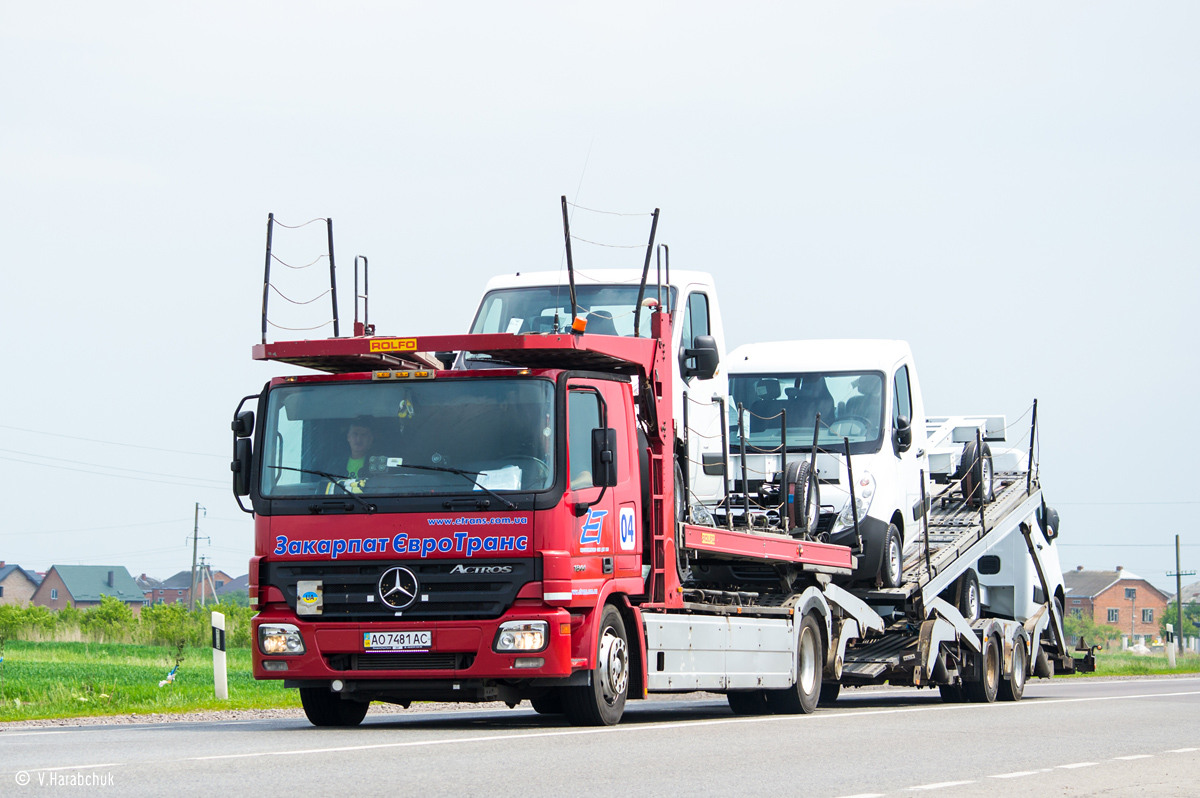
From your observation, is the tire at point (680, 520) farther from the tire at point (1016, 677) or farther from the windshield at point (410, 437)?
the tire at point (1016, 677)

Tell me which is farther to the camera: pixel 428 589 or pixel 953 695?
pixel 953 695

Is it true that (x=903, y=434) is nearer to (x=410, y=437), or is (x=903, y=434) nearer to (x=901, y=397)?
(x=901, y=397)

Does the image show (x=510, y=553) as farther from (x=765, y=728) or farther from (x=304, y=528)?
(x=765, y=728)

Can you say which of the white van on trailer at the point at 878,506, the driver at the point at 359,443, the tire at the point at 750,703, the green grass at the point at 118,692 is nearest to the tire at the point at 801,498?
the white van on trailer at the point at 878,506

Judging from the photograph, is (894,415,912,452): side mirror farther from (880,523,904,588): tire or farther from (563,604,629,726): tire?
(563,604,629,726): tire

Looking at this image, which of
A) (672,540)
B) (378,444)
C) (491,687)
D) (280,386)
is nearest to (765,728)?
(672,540)

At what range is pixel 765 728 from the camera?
12531 mm

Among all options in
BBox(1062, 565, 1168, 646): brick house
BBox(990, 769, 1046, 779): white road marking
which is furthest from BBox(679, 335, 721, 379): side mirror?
BBox(1062, 565, 1168, 646): brick house

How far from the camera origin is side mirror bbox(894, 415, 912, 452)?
17266 millimetres

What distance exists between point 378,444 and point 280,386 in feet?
3.06

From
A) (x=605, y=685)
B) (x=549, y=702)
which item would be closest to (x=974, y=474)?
(x=549, y=702)

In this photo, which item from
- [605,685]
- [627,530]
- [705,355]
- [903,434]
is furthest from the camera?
[903,434]

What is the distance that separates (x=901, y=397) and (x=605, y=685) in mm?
7101

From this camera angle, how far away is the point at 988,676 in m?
19.2
